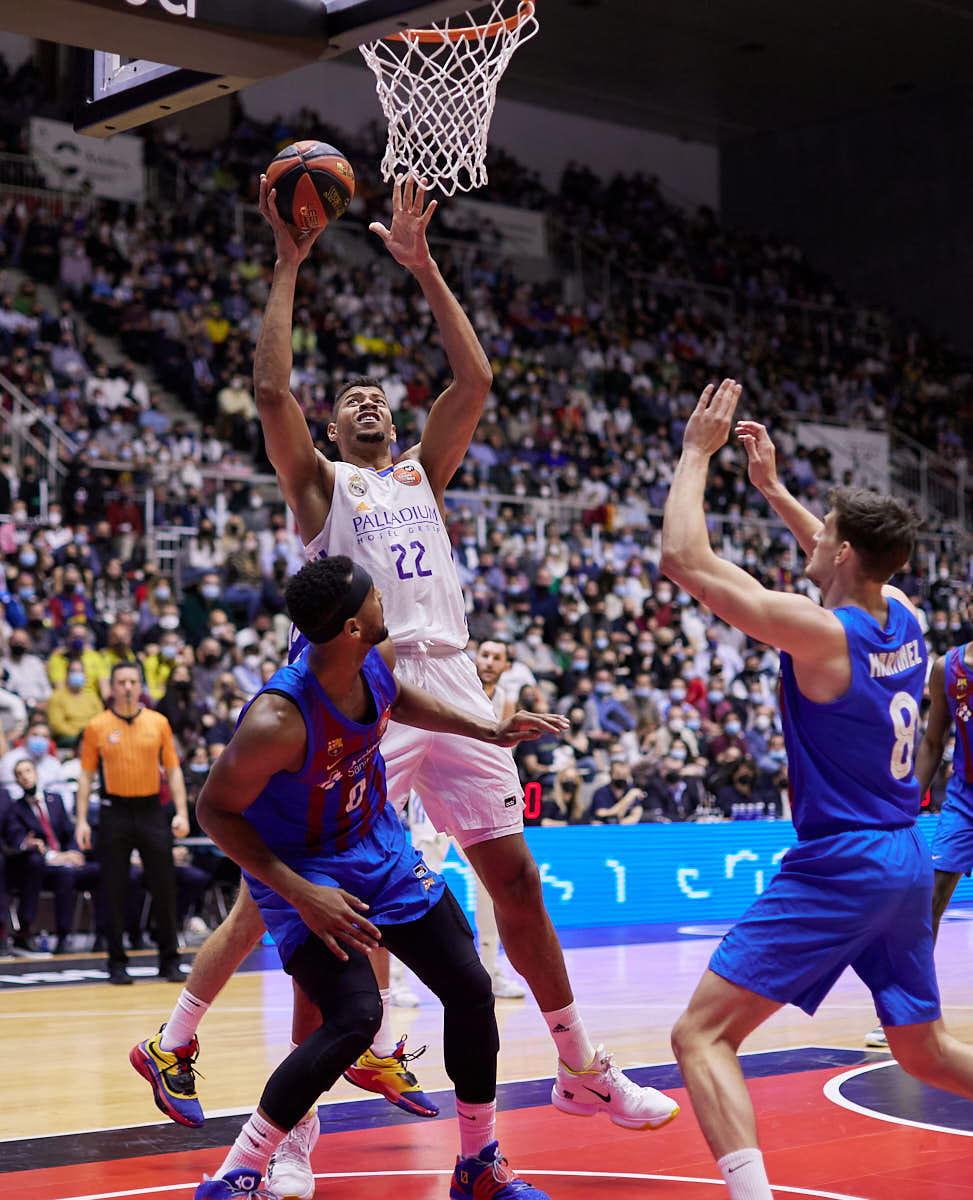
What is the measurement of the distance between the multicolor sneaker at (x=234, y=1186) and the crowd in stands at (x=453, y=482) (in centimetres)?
762

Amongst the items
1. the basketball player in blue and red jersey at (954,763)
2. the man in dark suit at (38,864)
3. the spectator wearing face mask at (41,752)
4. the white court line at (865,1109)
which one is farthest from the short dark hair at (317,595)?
the spectator wearing face mask at (41,752)

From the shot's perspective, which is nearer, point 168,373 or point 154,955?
point 154,955

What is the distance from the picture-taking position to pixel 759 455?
15.8 feet

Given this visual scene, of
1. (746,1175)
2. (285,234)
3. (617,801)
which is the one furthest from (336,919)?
(617,801)

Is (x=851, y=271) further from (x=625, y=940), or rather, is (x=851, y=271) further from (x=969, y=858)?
(x=969, y=858)

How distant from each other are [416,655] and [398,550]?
1.16 feet

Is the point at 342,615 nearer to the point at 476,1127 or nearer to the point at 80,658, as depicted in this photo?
the point at 476,1127

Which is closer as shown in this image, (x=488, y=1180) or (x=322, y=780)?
(x=322, y=780)

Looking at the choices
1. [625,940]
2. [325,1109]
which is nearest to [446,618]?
[325,1109]

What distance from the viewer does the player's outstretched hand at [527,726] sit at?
13.9ft

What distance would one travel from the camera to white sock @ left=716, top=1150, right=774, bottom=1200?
3.56m

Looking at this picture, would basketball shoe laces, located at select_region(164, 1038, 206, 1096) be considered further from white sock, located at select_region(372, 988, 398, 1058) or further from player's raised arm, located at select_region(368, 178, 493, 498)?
player's raised arm, located at select_region(368, 178, 493, 498)

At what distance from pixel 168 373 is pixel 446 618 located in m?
14.6

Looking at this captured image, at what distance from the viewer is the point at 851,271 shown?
31.1m
